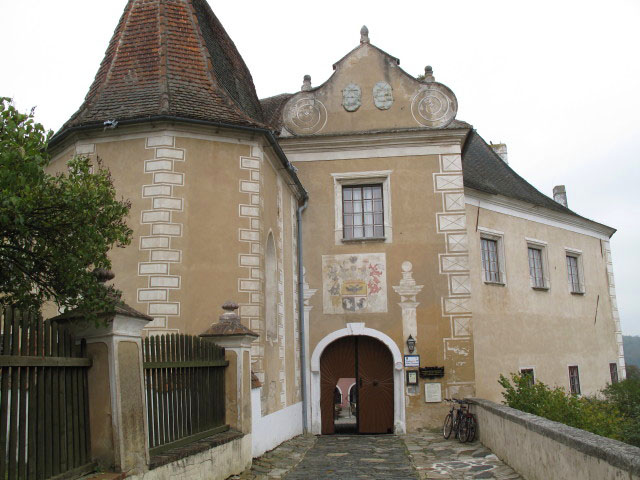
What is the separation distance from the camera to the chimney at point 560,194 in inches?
913

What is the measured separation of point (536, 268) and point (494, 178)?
2.90m

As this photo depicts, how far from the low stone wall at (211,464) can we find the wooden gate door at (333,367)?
622 centimetres

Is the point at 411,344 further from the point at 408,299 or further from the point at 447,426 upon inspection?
the point at 447,426

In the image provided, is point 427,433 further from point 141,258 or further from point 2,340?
point 2,340

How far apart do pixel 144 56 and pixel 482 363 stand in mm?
10618

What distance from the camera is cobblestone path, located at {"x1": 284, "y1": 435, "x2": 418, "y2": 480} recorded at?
356 inches

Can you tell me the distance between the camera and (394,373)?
14.7m

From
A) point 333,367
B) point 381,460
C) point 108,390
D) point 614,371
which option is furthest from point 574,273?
point 108,390

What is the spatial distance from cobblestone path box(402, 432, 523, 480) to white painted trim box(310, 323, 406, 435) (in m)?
1.12

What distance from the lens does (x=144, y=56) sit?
12.3 meters

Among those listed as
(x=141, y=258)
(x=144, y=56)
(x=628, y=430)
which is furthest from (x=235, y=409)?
(x=144, y=56)

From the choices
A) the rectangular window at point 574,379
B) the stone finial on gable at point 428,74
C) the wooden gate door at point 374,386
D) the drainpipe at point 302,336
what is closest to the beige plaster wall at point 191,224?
the drainpipe at point 302,336

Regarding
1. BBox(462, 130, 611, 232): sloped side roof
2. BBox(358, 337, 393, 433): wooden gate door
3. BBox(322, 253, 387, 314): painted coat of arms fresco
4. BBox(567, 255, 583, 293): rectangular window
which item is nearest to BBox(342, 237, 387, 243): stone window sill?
BBox(322, 253, 387, 314): painted coat of arms fresco

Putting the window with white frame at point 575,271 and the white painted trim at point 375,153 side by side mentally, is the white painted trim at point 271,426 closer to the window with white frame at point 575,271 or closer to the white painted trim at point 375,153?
the white painted trim at point 375,153
